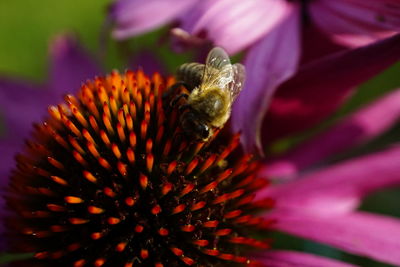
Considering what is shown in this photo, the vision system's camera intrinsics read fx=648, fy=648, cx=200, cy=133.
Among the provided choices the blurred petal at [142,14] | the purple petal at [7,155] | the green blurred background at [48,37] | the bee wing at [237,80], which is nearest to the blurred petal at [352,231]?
the bee wing at [237,80]

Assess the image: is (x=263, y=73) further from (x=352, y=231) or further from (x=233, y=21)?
(x=352, y=231)

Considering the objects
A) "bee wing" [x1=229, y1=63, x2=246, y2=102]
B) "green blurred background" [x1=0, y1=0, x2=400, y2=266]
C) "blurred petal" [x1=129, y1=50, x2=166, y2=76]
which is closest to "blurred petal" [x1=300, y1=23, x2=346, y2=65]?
"bee wing" [x1=229, y1=63, x2=246, y2=102]

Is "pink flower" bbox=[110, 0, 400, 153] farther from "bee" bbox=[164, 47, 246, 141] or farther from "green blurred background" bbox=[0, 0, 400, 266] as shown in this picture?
"green blurred background" bbox=[0, 0, 400, 266]

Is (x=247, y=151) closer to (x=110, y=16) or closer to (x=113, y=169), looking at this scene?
(x=113, y=169)

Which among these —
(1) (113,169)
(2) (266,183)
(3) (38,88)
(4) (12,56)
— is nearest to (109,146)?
(1) (113,169)

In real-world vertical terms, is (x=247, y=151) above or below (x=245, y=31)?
below

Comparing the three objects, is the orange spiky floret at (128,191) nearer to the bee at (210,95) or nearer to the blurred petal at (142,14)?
the bee at (210,95)
